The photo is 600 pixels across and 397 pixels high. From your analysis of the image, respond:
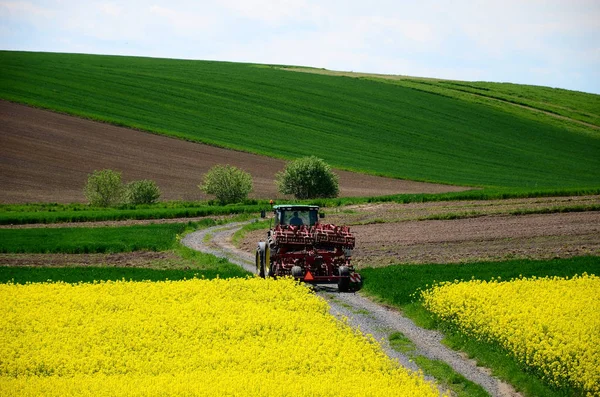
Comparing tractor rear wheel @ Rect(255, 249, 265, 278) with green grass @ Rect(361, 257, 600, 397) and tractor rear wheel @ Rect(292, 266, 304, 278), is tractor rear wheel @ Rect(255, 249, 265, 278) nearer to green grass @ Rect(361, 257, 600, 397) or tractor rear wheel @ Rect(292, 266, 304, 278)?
tractor rear wheel @ Rect(292, 266, 304, 278)

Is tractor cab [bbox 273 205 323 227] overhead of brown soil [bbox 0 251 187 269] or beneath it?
overhead

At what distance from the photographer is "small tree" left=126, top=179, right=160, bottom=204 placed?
66875 mm

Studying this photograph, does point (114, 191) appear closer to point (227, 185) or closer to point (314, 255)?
point (227, 185)

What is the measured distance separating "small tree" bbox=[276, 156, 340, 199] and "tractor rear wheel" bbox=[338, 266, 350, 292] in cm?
4265

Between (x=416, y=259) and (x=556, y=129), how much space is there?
3825 inches

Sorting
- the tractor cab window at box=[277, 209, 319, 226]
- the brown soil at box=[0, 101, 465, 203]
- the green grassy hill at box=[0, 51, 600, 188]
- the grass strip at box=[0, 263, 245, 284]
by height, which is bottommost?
the grass strip at box=[0, 263, 245, 284]

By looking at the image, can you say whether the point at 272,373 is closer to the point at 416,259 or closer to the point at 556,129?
the point at 416,259

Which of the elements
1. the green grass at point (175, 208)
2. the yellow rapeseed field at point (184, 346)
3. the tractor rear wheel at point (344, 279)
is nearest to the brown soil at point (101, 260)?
the yellow rapeseed field at point (184, 346)

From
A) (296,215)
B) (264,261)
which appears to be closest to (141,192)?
(296,215)

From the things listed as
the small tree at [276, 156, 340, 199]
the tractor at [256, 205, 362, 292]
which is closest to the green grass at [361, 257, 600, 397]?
the tractor at [256, 205, 362, 292]

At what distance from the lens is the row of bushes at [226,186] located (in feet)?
212

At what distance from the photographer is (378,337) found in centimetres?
2247

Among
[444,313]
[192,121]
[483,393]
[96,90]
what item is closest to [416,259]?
[444,313]

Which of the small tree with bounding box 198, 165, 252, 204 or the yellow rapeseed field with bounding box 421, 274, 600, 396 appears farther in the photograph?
the small tree with bounding box 198, 165, 252, 204
